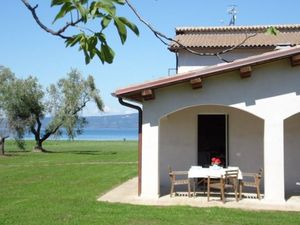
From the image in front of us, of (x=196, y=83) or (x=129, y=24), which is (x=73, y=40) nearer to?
(x=129, y=24)

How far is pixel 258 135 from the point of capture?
13.1 metres

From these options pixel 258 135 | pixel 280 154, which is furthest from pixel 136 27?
pixel 258 135

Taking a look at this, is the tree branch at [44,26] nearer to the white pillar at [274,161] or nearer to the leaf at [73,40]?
the leaf at [73,40]

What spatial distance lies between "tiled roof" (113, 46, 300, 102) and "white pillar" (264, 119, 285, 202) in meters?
1.47

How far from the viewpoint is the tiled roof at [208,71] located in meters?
10.4

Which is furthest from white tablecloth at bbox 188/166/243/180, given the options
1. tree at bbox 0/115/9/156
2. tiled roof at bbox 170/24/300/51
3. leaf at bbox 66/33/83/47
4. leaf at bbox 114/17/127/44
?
tree at bbox 0/115/9/156

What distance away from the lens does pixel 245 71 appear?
35.1 ft

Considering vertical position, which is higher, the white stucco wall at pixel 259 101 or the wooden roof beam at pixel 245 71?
the wooden roof beam at pixel 245 71

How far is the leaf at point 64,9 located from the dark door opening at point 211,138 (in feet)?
38.1

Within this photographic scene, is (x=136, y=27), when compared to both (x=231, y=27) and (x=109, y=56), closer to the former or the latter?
(x=109, y=56)

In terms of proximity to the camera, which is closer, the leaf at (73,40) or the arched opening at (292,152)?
the leaf at (73,40)

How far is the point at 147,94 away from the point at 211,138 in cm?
323

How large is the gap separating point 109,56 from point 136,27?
0.17m

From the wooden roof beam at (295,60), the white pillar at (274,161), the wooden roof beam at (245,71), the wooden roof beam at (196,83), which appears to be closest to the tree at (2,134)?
the wooden roof beam at (196,83)
